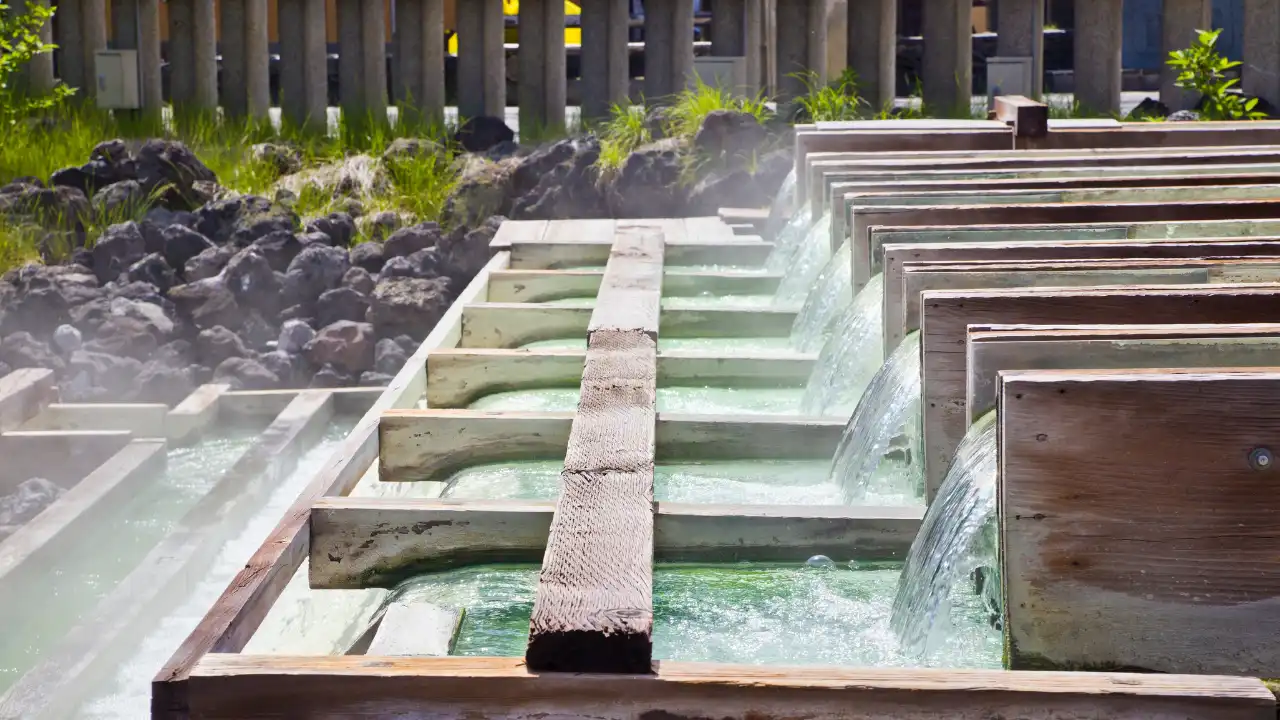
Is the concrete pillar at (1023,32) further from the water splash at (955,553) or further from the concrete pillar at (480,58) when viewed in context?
the water splash at (955,553)

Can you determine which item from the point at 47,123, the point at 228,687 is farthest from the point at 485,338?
the point at 47,123

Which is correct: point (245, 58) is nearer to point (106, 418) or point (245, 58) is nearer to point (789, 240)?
point (106, 418)

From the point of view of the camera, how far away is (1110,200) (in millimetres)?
4570

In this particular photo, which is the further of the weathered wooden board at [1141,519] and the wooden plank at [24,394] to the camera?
the wooden plank at [24,394]

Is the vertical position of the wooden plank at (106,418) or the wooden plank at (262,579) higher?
the wooden plank at (262,579)

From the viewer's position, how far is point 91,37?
411 inches

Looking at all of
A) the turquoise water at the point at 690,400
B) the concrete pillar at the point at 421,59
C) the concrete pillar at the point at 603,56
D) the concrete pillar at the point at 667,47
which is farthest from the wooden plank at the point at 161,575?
the concrete pillar at the point at 667,47

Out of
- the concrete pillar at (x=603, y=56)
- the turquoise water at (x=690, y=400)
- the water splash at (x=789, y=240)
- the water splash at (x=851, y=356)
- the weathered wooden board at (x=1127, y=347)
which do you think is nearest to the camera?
the weathered wooden board at (x=1127, y=347)

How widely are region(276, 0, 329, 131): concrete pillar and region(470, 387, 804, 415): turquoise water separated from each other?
605 centimetres

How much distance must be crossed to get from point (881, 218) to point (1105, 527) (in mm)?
2084

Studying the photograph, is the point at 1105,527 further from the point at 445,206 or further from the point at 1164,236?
the point at 445,206

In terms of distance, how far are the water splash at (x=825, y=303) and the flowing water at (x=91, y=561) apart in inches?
92.3

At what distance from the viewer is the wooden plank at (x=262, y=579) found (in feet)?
7.23

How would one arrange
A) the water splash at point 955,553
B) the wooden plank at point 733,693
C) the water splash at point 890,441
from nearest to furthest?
the wooden plank at point 733,693 → the water splash at point 955,553 → the water splash at point 890,441
